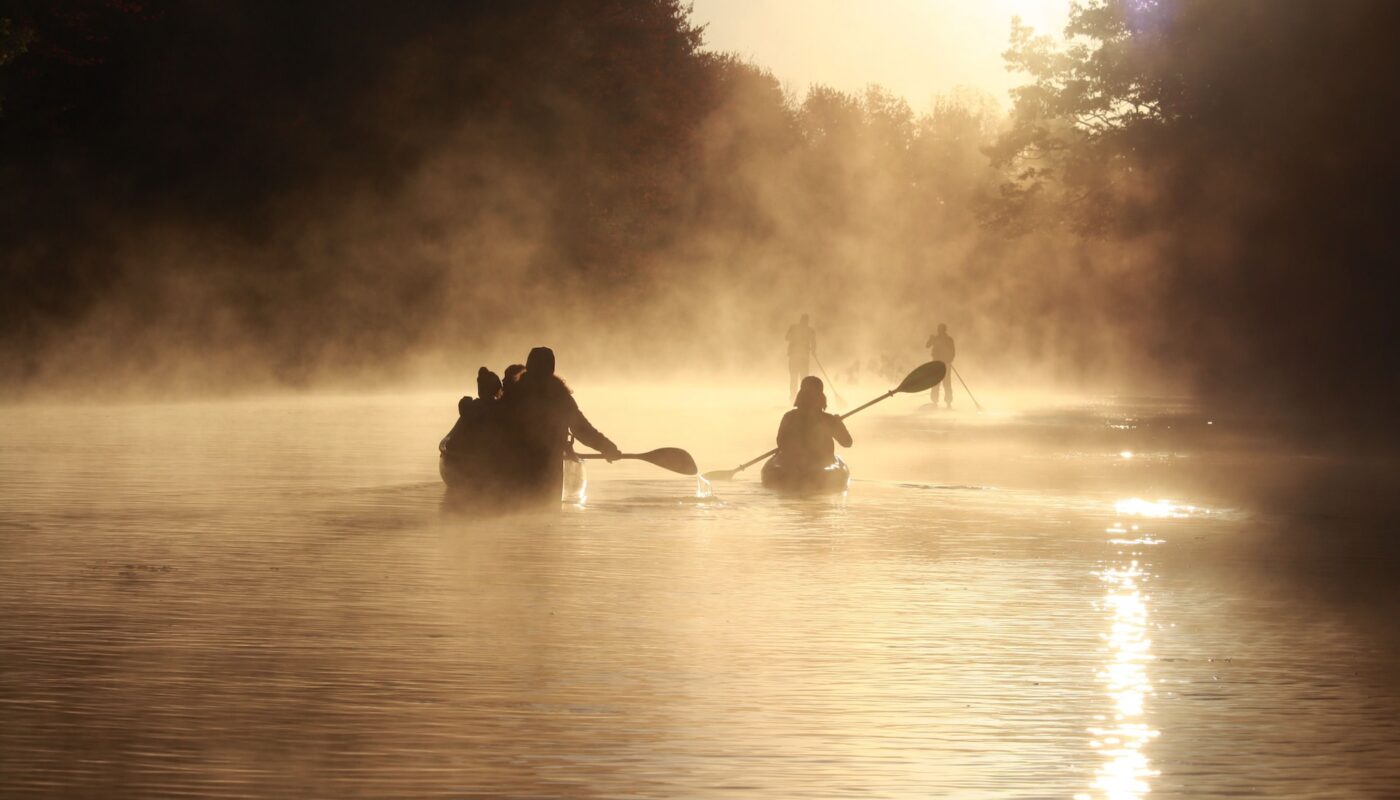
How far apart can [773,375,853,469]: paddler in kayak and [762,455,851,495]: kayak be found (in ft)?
0.12

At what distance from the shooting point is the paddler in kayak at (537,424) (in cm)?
1812

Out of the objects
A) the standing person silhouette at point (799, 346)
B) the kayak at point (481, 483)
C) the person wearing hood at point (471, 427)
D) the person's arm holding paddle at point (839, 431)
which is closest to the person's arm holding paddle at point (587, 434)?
the kayak at point (481, 483)

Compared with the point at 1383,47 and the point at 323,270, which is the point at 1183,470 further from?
the point at 323,270

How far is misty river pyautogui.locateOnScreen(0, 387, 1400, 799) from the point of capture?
7520 millimetres

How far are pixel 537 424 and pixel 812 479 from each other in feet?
9.70

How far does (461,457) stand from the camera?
60.2 feet

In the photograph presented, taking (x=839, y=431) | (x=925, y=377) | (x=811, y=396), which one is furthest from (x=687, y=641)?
(x=925, y=377)

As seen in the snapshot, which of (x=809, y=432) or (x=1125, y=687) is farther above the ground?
(x=809, y=432)

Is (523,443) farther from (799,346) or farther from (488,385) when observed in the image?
(799,346)

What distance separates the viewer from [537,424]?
18.2 m

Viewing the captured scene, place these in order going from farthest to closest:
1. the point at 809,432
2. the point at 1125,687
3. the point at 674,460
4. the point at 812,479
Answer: the point at 674,460
the point at 809,432
the point at 812,479
the point at 1125,687

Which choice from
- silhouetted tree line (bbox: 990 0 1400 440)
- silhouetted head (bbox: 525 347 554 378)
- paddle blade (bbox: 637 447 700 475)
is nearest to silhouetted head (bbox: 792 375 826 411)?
paddle blade (bbox: 637 447 700 475)

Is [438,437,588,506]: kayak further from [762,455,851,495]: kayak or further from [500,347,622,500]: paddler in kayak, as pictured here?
[762,455,851,495]: kayak

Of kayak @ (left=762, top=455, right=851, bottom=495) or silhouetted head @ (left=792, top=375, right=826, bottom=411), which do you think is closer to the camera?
kayak @ (left=762, top=455, right=851, bottom=495)
